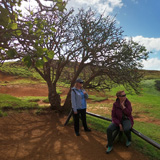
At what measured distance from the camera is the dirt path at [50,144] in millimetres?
4133

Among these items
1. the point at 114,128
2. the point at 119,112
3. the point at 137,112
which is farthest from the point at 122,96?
the point at 137,112

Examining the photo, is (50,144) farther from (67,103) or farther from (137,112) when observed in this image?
(137,112)

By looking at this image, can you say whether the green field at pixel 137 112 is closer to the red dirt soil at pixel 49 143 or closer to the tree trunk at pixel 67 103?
the red dirt soil at pixel 49 143

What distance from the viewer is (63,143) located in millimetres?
4992

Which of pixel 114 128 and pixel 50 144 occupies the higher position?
pixel 114 128

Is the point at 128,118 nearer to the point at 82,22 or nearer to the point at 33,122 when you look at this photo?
the point at 33,122

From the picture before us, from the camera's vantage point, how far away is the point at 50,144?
4.90m

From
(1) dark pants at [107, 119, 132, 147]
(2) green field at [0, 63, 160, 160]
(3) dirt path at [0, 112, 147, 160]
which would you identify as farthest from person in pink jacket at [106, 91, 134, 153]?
(2) green field at [0, 63, 160, 160]

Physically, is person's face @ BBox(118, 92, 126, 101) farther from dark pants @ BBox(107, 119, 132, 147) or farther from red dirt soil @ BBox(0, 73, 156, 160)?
red dirt soil @ BBox(0, 73, 156, 160)

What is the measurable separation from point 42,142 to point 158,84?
34785mm

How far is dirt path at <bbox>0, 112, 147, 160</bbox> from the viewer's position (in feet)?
13.6

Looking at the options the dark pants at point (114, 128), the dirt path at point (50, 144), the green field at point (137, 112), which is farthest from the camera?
the green field at point (137, 112)

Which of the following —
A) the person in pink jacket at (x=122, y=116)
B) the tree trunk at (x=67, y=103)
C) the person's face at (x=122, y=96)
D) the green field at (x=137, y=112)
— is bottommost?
the green field at (x=137, y=112)

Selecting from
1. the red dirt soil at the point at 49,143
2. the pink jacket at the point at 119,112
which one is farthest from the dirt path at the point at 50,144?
the pink jacket at the point at 119,112
